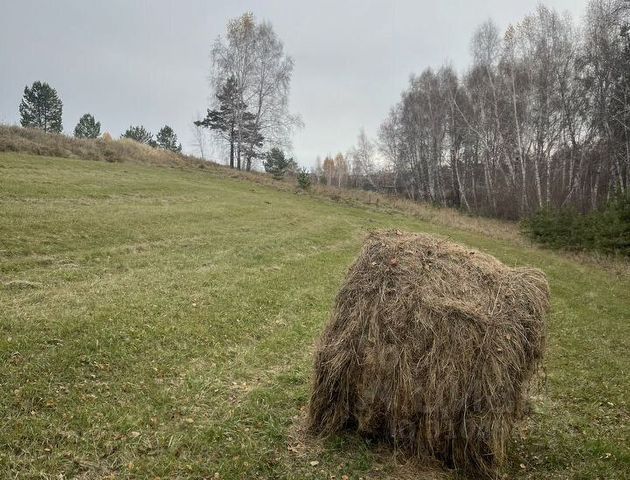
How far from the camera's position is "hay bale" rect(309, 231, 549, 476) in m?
5.04

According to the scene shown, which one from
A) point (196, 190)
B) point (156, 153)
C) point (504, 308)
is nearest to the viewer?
point (504, 308)

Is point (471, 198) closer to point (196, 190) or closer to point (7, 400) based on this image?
point (196, 190)

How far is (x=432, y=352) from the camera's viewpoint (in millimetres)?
5086

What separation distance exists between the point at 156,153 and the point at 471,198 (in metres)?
32.4

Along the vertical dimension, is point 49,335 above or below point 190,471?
above

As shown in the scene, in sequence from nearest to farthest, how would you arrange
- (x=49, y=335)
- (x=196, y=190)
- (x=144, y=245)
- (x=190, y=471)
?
1. (x=190, y=471)
2. (x=49, y=335)
3. (x=144, y=245)
4. (x=196, y=190)

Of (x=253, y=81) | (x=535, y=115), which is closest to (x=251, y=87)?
(x=253, y=81)

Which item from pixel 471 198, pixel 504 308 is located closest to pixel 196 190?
pixel 504 308

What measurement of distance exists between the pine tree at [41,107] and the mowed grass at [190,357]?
2220 inches

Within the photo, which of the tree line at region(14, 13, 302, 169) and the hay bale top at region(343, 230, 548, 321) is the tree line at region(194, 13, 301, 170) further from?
the hay bale top at region(343, 230, 548, 321)

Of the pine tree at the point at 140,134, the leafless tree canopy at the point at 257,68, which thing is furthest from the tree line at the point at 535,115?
the pine tree at the point at 140,134

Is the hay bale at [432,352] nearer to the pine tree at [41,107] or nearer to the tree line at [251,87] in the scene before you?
the tree line at [251,87]

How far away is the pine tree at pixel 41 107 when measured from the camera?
211 ft

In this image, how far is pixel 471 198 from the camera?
4869cm
